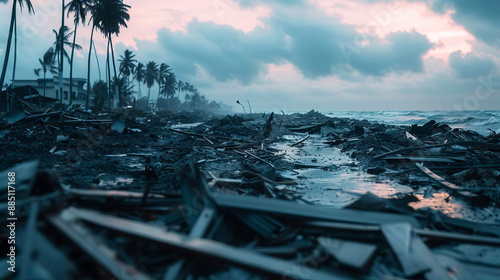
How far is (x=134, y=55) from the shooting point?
4725 centimetres

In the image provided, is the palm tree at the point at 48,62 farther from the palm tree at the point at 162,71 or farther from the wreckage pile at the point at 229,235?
the wreckage pile at the point at 229,235

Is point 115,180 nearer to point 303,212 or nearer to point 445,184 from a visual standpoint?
point 303,212

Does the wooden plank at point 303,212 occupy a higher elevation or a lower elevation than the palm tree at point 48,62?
Answer: lower

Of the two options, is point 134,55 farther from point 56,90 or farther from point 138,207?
point 138,207

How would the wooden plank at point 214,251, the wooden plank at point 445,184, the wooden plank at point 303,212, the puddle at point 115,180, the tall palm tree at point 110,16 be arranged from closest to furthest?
the wooden plank at point 214,251, the wooden plank at point 303,212, the wooden plank at point 445,184, the puddle at point 115,180, the tall palm tree at point 110,16

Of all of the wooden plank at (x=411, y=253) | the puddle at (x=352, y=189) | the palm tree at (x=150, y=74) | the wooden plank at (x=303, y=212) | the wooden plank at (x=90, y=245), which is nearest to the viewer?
the wooden plank at (x=90, y=245)

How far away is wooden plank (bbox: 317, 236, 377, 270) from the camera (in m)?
1.79

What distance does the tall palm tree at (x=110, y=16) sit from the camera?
1170 inches

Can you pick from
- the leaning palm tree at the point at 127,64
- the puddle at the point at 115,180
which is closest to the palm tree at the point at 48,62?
the leaning palm tree at the point at 127,64

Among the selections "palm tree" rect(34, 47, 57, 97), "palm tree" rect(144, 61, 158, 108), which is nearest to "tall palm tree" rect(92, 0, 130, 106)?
"palm tree" rect(34, 47, 57, 97)

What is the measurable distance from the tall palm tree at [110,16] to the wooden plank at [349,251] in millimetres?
34697

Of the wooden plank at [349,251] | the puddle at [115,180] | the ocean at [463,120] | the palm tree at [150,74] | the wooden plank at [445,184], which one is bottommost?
the puddle at [115,180]

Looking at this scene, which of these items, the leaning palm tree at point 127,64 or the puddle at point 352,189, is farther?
the leaning palm tree at point 127,64

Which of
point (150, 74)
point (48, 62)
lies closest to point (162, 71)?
point (150, 74)
